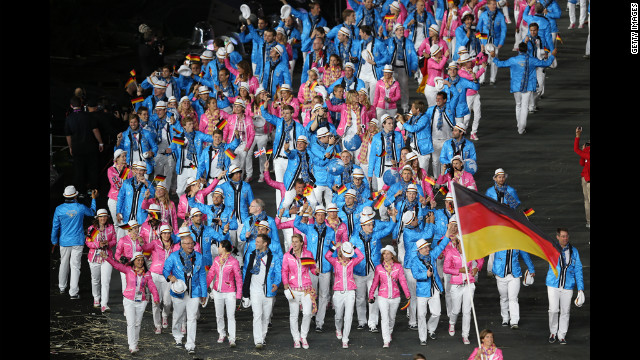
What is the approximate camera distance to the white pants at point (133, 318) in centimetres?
1891

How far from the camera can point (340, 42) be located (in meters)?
26.6

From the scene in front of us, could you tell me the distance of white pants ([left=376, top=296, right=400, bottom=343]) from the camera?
18953mm

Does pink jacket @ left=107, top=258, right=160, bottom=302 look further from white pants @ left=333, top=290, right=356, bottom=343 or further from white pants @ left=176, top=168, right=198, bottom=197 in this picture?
white pants @ left=176, top=168, right=198, bottom=197

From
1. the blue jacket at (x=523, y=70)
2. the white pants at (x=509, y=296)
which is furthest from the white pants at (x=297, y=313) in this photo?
the blue jacket at (x=523, y=70)

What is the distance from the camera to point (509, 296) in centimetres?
1945

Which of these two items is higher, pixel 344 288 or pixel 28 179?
pixel 28 179

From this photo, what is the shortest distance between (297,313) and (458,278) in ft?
8.16

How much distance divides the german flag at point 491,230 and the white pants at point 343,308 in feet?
10.2

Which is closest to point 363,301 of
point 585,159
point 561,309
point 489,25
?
point 561,309

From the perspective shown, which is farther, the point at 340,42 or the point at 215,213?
the point at 340,42

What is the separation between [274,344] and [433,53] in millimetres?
8359
